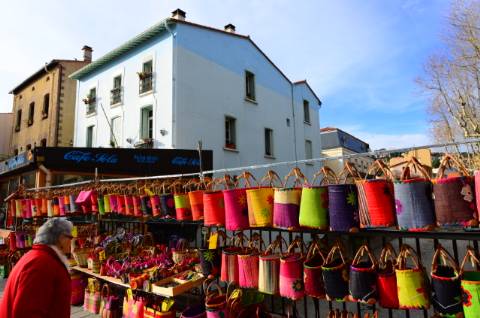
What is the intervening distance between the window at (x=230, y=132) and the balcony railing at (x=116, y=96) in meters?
4.71

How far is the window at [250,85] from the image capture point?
14938mm

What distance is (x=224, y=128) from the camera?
42.9ft

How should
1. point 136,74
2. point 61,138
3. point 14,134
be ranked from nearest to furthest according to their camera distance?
point 136,74
point 61,138
point 14,134

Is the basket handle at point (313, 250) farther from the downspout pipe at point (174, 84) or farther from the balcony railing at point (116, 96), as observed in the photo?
the balcony railing at point (116, 96)

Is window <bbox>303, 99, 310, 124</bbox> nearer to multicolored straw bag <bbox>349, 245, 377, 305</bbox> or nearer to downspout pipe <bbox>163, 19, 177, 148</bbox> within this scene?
downspout pipe <bbox>163, 19, 177, 148</bbox>

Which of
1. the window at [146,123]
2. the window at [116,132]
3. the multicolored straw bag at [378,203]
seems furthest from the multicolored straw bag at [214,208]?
the window at [116,132]

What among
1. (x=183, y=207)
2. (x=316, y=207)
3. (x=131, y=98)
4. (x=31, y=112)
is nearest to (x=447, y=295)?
(x=316, y=207)

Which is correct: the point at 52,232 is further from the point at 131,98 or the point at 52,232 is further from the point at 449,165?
the point at 131,98

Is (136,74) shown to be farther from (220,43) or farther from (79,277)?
(79,277)

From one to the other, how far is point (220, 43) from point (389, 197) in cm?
1293

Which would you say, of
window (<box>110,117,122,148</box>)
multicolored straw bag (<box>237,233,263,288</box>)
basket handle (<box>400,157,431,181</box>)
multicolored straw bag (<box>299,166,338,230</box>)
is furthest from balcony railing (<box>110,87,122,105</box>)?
basket handle (<box>400,157,431,181</box>)

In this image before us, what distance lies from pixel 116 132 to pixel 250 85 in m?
6.56

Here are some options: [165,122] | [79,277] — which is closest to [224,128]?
A: [165,122]

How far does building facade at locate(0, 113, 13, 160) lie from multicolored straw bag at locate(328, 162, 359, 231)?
84.7ft
